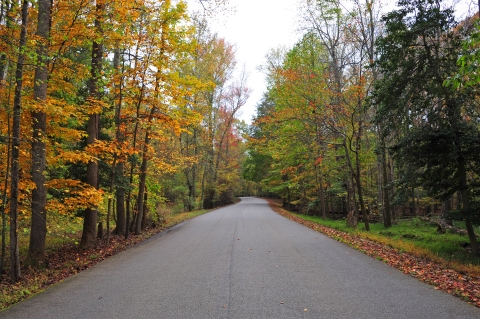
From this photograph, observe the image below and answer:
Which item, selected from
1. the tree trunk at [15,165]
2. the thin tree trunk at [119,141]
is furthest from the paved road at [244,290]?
the thin tree trunk at [119,141]

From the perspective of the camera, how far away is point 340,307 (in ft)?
14.8

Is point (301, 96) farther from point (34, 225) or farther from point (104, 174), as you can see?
point (34, 225)

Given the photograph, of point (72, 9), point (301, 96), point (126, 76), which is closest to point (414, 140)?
point (301, 96)

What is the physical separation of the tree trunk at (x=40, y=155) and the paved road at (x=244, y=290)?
1.76 metres

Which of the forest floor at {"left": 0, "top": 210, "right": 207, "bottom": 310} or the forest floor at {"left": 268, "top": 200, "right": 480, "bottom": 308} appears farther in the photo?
the forest floor at {"left": 0, "top": 210, "right": 207, "bottom": 310}

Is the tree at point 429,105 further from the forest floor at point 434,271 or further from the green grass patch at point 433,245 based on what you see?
the forest floor at point 434,271

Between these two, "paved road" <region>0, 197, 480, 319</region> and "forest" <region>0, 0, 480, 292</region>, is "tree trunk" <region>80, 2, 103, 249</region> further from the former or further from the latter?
"paved road" <region>0, 197, 480, 319</region>

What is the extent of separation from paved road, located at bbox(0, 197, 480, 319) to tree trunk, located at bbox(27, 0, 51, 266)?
1.76 meters

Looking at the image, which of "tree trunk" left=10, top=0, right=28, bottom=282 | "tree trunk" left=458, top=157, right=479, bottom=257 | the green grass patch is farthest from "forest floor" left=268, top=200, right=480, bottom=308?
"tree trunk" left=10, top=0, right=28, bottom=282

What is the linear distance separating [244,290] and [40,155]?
5.89 metres

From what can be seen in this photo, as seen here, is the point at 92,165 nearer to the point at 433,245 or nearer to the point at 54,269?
the point at 54,269

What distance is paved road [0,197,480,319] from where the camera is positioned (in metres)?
4.42

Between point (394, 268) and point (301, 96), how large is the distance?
407 inches

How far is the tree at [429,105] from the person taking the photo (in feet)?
31.5
